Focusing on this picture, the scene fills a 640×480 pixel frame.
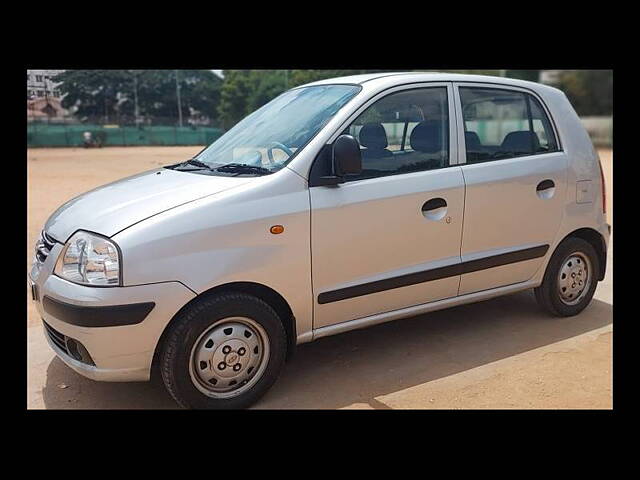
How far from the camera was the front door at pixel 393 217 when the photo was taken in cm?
350

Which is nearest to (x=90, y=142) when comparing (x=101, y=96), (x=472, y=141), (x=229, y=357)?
(x=101, y=96)

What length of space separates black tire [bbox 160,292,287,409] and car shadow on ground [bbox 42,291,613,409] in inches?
8.9

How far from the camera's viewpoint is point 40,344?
433cm

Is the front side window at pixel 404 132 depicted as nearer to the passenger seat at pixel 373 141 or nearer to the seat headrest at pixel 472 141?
the passenger seat at pixel 373 141

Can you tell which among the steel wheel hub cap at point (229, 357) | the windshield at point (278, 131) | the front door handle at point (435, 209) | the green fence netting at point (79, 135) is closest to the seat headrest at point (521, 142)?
the front door handle at point (435, 209)

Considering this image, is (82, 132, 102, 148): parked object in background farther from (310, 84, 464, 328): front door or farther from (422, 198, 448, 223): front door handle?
(422, 198, 448, 223): front door handle

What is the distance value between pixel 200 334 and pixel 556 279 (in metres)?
3.05

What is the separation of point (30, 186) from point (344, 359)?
12014mm

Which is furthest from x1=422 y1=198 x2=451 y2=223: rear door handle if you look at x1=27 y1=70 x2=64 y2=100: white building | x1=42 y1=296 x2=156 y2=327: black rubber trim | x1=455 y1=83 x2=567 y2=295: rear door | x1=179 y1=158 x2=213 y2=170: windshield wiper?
x1=27 y1=70 x2=64 y2=100: white building

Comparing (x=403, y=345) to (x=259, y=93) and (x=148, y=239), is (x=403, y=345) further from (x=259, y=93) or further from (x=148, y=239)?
(x=259, y=93)

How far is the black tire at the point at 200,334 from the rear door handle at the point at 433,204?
1238mm

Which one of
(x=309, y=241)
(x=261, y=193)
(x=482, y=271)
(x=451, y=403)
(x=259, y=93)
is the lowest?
(x=451, y=403)

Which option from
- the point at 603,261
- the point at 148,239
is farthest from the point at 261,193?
the point at 603,261

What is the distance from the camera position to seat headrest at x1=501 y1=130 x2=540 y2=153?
173 inches
